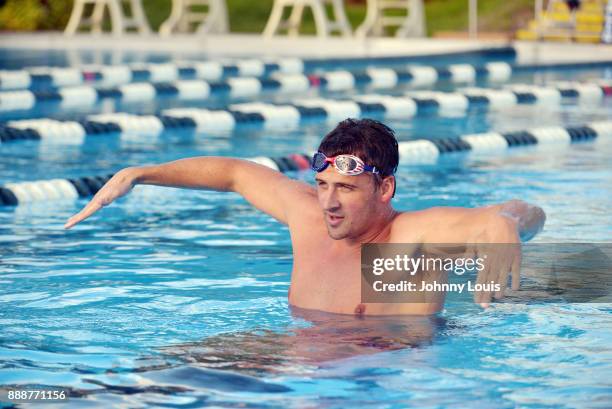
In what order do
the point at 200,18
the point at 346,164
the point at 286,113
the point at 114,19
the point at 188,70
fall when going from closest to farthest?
the point at 346,164 → the point at 286,113 → the point at 188,70 → the point at 114,19 → the point at 200,18

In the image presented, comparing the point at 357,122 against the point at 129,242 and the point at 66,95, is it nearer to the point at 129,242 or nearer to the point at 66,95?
the point at 129,242

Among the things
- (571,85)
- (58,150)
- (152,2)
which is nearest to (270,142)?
(58,150)

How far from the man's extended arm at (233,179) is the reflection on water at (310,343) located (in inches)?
16.0

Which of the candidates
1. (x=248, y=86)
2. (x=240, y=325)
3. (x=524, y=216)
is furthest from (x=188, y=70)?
(x=524, y=216)

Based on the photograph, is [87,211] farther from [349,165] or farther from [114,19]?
[114,19]

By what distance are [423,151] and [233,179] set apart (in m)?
4.61

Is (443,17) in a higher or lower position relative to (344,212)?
higher

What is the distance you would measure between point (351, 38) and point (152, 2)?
6.86 metres

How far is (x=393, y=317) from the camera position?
3.92 m

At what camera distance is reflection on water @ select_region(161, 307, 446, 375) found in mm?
3678

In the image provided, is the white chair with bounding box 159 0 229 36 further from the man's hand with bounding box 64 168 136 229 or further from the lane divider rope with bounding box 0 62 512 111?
the man's hand with bounding box 64 168 136 229

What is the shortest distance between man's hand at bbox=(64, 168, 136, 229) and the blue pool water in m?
0.45

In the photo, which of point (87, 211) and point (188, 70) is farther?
point (188, 70)

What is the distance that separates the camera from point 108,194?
12.7 ft
